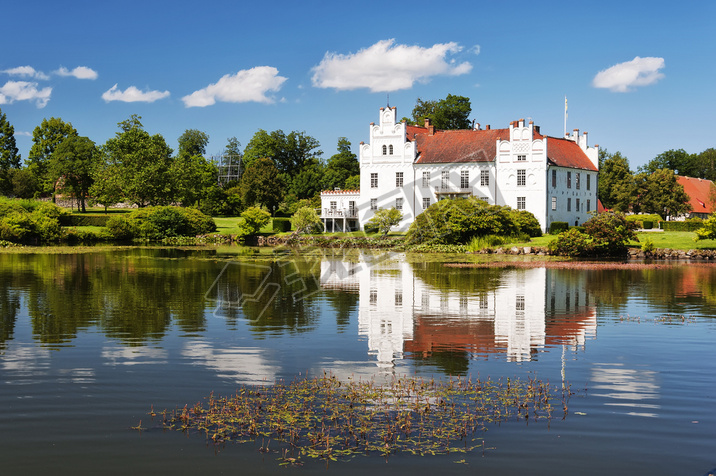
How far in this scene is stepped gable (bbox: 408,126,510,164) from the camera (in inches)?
2724

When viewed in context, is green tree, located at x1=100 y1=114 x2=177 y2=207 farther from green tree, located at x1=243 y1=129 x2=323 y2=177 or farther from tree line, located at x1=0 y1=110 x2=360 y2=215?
green tree, located at x1=243 y1=129 x2=323 y2=177

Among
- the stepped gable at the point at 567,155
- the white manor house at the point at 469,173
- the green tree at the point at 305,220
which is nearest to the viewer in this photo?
the white manor house at the point at 469,173

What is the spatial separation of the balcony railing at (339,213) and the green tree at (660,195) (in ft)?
109

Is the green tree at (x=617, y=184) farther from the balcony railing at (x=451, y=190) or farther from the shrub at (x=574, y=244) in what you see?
the shrub at (x=574, y=244)

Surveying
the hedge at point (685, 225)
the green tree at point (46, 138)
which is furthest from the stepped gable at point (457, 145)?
the green tree at point (46, 138)

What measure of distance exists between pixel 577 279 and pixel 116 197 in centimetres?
6147

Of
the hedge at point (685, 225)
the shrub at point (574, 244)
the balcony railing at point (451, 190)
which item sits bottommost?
the shrub at point (574, 244)

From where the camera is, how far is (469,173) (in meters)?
69.1

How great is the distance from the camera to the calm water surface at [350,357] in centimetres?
812

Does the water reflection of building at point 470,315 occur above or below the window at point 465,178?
below

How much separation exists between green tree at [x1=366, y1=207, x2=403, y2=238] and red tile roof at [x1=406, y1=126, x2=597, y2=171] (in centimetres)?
683

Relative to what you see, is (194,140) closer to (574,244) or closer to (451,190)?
(451,190)

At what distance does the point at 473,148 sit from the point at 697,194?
134ft

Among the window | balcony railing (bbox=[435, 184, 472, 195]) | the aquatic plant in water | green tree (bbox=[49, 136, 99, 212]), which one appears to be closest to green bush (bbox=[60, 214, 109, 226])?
green tree (bbox=[49, 136, 99, 212])
